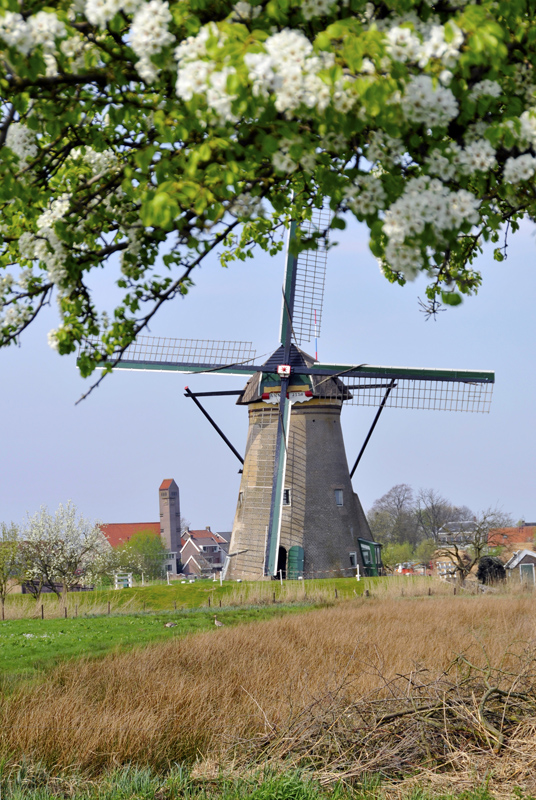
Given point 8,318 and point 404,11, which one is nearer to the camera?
point 404,11

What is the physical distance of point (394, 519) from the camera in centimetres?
7506

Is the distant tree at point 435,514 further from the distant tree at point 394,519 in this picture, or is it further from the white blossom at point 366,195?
the white blossom at point 366,195

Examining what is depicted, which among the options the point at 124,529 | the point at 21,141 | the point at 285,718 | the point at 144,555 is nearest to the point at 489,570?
the point at 285,718

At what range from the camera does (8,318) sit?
6.57 meters

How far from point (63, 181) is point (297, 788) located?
18.6ft

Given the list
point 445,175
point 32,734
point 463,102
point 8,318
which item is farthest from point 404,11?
point 32,734

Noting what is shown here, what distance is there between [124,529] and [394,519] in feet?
98.8

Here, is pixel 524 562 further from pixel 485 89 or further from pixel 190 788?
pixel 485 89

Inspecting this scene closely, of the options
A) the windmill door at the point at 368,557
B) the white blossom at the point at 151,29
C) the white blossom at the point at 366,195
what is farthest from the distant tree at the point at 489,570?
the white blossom at the point at 151,29

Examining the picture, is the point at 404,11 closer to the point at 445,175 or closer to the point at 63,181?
the point at 445,175

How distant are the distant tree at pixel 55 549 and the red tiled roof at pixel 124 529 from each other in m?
34.8

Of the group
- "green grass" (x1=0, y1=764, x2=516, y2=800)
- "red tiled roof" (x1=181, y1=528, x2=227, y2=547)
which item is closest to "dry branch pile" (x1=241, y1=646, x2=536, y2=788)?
"green grass" (x1=0, y1=764, x2=516, y2=800)

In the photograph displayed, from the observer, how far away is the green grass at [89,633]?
14406 mm

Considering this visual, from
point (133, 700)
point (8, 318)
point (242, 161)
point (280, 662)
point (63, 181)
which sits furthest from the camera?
point (280, 662)
